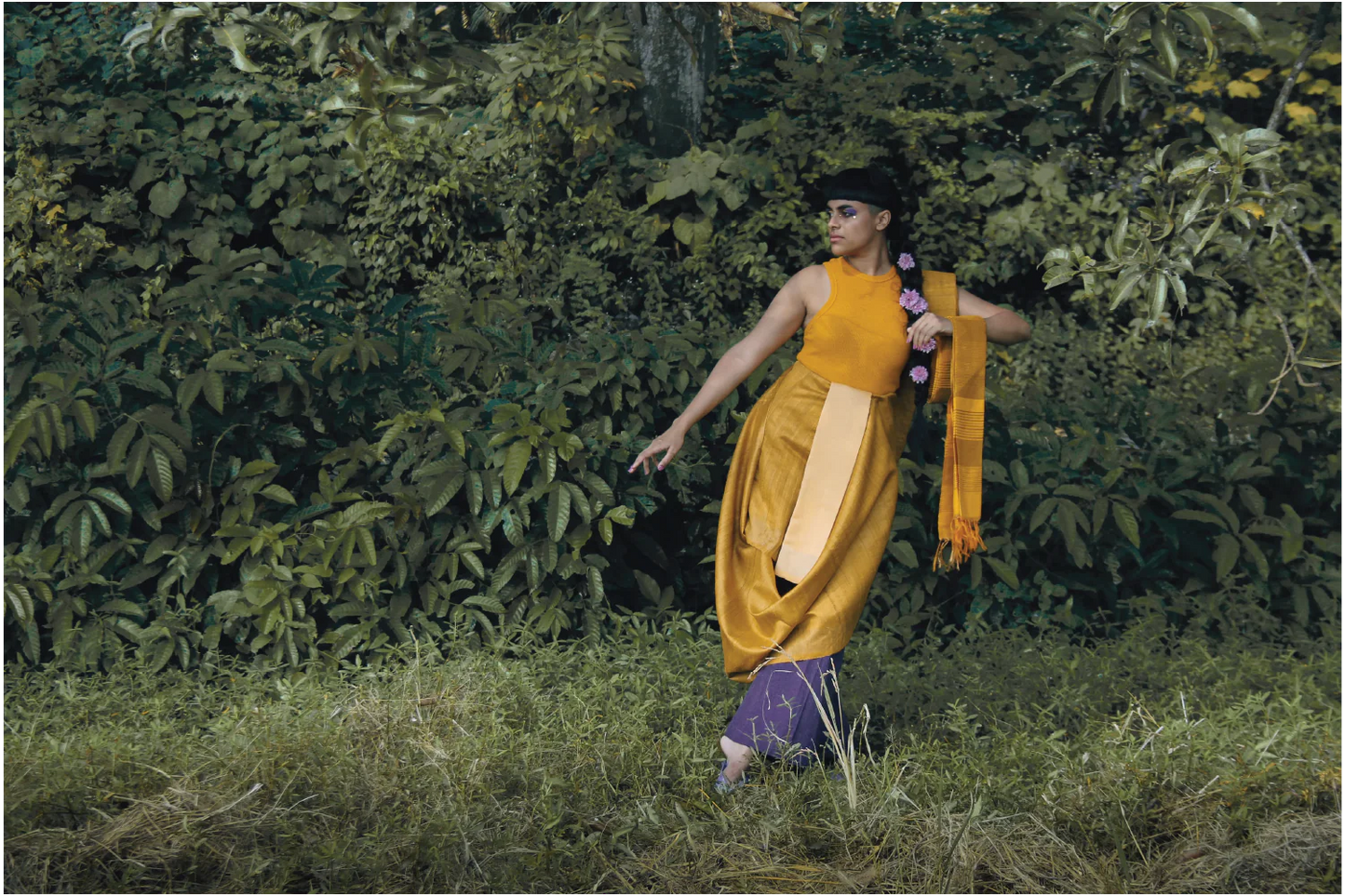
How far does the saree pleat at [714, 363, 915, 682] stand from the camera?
3404 millimetres

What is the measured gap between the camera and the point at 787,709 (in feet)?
11.1

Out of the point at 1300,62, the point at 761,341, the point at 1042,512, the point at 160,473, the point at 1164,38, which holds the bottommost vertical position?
the point at 1042,512

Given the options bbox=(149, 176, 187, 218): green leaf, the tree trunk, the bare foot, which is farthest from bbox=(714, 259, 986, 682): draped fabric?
bbox=(149, 176, 187, 218): green leaf

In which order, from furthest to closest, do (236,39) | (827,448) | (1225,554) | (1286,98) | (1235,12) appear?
(1225,554) → (1286,98) → (827,448) → (1235,12) → (236,39)

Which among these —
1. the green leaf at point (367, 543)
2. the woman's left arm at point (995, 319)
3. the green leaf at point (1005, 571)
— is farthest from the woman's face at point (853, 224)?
the green leaf at point (367, 543)

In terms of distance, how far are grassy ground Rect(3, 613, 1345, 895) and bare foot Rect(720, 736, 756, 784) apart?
6 cm

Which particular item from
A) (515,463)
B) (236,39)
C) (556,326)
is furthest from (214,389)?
(556,326)

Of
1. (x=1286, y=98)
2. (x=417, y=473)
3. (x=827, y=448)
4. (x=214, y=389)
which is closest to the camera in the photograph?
(x=827, y=448)

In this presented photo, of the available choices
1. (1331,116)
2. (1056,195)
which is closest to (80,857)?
(1056,195)

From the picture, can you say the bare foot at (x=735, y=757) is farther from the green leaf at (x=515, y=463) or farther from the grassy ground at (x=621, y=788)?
the green leaf at (x=515, y=463)

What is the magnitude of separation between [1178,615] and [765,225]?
3032 millimetres

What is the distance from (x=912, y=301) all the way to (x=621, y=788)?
150 centimetres

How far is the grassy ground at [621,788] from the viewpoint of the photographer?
3051 millimetres

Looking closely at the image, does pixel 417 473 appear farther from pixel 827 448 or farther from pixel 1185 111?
pixel 1185 111
